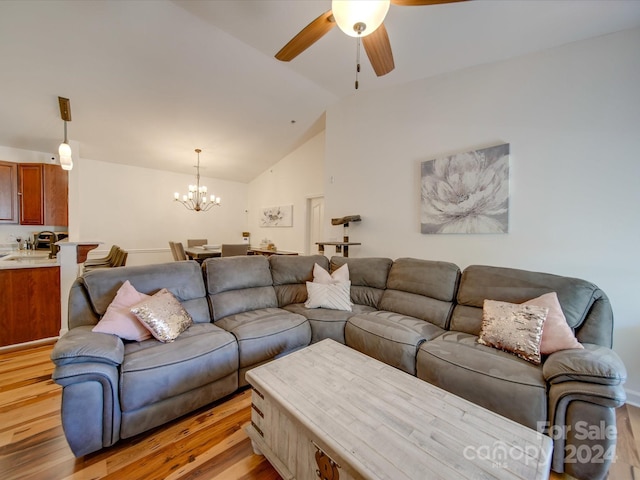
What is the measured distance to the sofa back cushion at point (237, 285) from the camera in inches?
93.4

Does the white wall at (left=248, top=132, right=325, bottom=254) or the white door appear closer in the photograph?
the white wall at (left=248, top=132, right=325, bottom=254)

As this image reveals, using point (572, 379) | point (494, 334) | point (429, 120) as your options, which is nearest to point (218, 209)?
point (429, 120)

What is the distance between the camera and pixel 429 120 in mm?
3127

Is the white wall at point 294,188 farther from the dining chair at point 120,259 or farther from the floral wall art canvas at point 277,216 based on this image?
the dining chair at point 120,259

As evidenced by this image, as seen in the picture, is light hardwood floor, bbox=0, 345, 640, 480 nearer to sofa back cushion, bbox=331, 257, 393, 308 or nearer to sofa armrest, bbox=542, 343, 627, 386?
sofa armrest, bbox=542, 343, 627, 386

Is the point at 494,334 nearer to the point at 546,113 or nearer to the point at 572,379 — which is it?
the point at 572,379

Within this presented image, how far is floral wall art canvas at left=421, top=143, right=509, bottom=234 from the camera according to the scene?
259cm

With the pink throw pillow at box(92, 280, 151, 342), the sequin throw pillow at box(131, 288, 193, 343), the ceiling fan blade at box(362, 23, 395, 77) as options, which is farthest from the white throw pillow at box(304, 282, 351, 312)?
the ceiling fan blade at box(362, 23, 395, 77)

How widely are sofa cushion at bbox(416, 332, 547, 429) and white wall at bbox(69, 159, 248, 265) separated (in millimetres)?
6035

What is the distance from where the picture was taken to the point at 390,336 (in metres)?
1.98

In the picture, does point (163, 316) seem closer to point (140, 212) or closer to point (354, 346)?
point (354, 346)

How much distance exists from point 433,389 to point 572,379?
2.40 ft

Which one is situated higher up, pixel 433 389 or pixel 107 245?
pixel 107 245

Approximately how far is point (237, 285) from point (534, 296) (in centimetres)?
253
